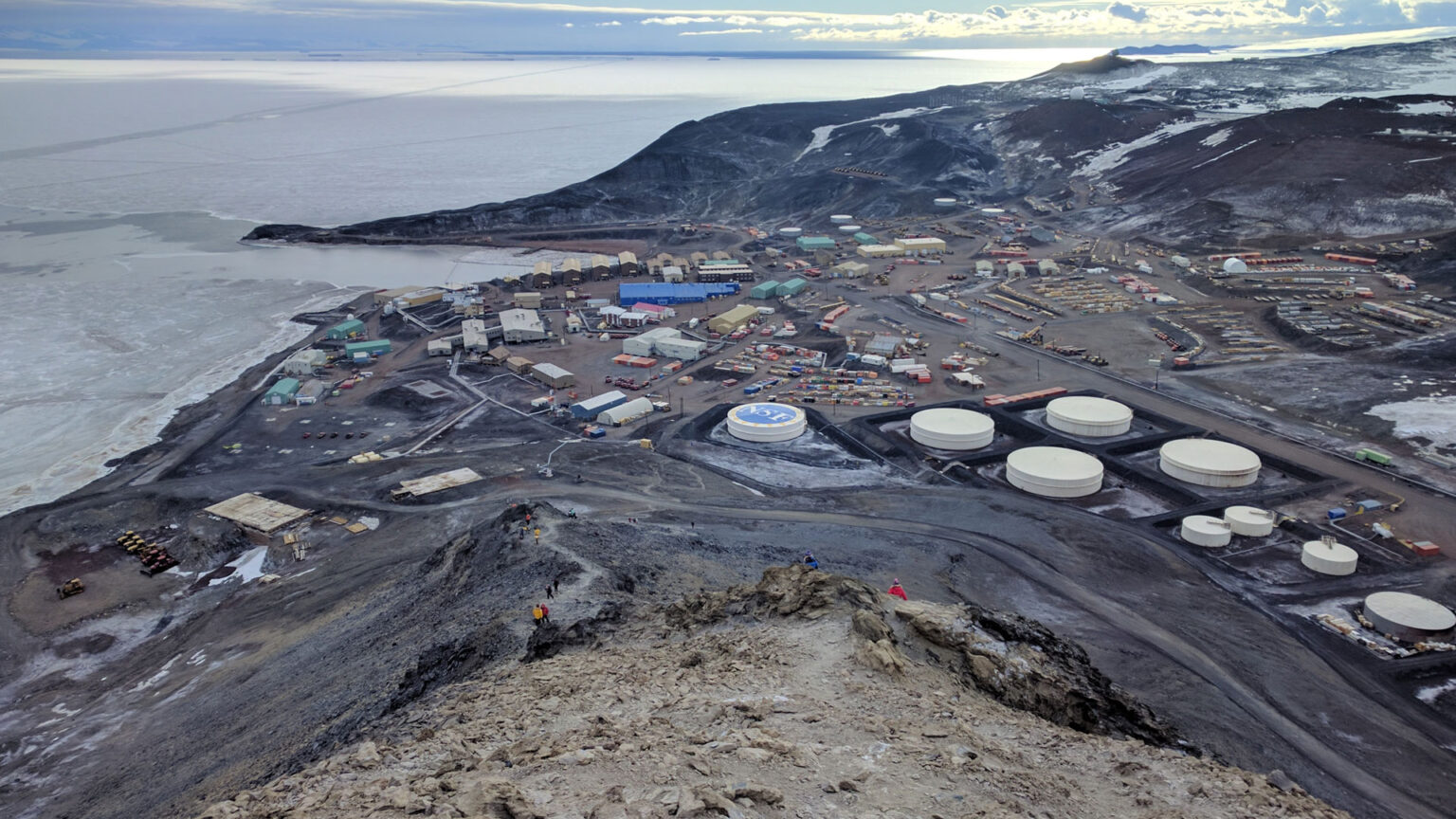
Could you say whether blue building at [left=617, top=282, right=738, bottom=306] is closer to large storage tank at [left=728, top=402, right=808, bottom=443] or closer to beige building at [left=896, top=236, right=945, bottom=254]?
beige building at [left=896, top=236, right=945, bottom=254]

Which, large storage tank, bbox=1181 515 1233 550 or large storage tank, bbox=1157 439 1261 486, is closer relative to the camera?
large storage tank, bbox=1181 515 1233 550

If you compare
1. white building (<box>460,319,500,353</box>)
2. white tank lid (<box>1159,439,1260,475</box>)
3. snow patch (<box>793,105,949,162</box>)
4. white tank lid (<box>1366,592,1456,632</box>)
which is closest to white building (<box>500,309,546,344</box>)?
white building (<box>460,319,500,353</box>)

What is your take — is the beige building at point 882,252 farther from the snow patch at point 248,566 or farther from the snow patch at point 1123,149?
the snow patch at point 248,566

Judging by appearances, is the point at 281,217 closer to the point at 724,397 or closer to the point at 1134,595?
the point at 724,397

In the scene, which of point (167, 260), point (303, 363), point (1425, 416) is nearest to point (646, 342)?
point (303, 363)

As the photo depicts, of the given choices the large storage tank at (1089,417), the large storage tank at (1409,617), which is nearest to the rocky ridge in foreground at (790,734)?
the large storage tank at (1409,617)

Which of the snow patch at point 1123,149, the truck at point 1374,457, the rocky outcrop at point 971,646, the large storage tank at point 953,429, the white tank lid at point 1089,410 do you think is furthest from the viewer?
the snow patch at point 1123,149
